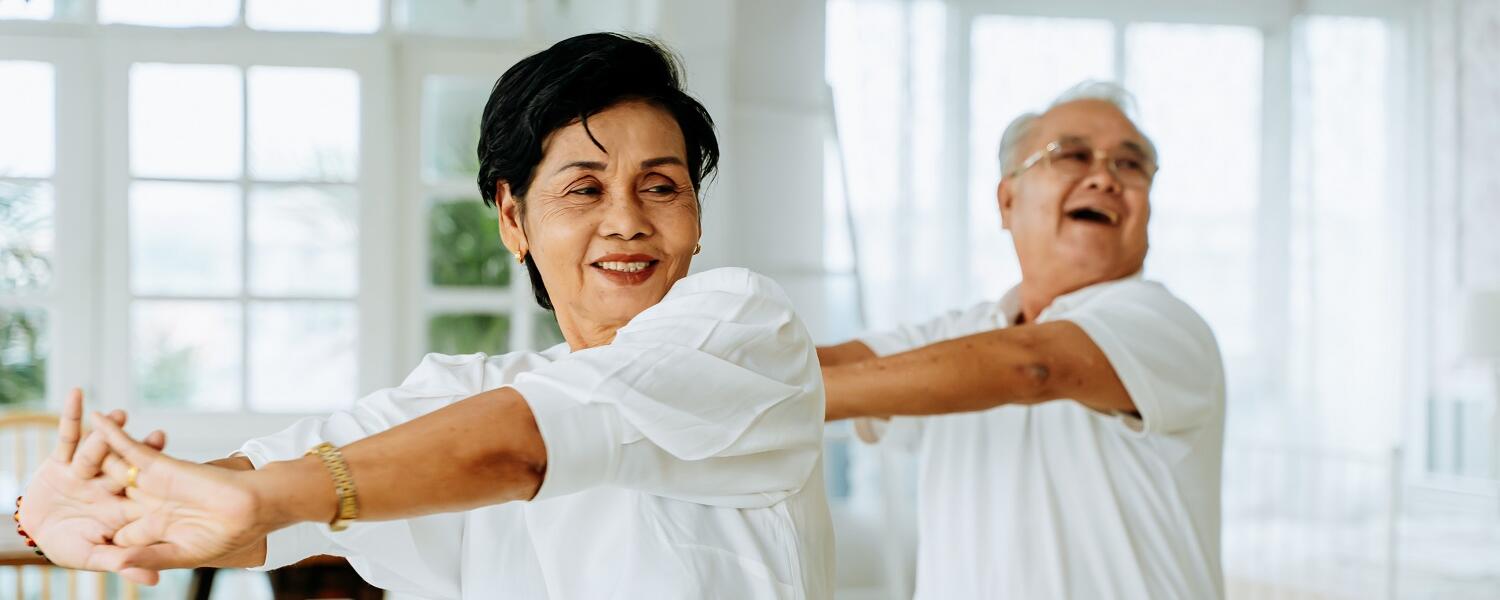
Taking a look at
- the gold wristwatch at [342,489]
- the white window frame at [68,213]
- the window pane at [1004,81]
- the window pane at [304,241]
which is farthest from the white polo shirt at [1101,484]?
the window pane at [1004,81]

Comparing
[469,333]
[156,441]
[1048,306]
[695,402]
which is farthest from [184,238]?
[695,402]

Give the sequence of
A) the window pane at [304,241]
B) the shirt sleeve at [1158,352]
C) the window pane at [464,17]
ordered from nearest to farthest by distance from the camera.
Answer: the shirt sleeve at [1158,352]
the window pane at [304,241]
the window pane at [464,17]

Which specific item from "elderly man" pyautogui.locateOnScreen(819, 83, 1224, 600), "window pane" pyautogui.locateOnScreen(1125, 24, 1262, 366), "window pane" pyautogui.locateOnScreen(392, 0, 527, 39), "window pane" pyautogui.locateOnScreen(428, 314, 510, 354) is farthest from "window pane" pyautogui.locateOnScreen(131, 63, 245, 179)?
"window pane" pyautogui.locateOnScreen(1125, 24, 1262, 366)

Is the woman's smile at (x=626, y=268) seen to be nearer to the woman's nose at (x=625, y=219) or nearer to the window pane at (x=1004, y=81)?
the woman's nose at (x=625, y=219)

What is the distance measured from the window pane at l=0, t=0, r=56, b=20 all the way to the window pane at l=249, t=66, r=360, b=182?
732 mm

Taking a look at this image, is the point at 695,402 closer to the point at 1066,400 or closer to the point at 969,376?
the point at 969,376

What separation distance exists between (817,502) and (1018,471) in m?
0.74

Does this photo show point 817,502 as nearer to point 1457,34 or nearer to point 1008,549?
point 1008,549

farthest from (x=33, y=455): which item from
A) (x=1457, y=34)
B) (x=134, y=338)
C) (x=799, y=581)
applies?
(x=1457, y=34)

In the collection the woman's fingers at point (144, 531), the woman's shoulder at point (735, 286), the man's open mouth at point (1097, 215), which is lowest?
the woman's fingers at point (144, 531)

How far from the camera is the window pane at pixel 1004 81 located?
598 centimetres

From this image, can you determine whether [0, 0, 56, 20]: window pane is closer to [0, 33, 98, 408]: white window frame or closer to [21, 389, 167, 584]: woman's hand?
[0, 33, 98, 408]: white window frame

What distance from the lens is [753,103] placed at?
5160 mm

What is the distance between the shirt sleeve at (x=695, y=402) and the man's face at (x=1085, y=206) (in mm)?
979
